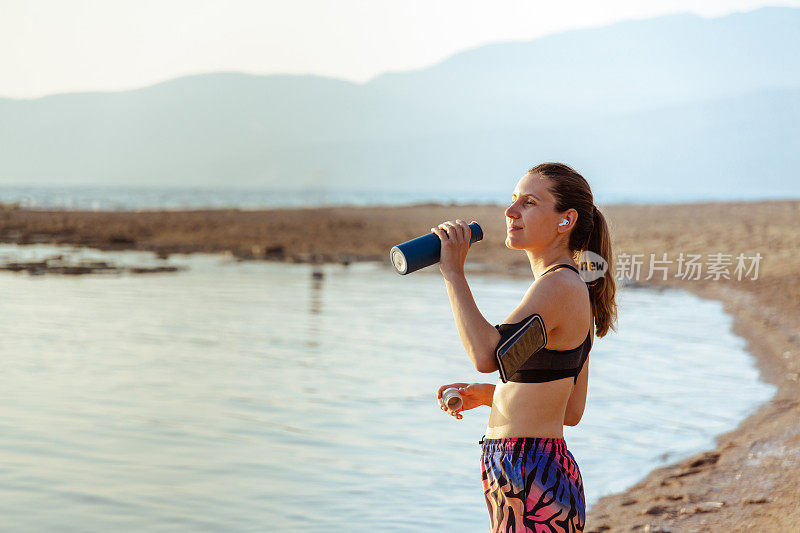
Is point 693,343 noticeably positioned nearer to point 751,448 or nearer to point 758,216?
point 751,448

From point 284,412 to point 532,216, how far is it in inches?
211

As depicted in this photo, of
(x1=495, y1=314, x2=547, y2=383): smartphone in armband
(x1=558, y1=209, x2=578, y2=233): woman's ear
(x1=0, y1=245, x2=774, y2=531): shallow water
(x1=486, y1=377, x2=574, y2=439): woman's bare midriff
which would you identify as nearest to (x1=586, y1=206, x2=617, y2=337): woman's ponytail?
(x1=558, y1=209, x2=578, y2=233): woman's ear

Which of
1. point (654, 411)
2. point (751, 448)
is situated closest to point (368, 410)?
point (654, 411)

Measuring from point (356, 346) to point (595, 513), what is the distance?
5.37m

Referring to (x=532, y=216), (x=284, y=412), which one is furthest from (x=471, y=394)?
(x=284, y=412)

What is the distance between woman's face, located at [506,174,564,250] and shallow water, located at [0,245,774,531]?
3155 mm

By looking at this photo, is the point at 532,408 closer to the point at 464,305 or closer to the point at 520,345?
the point at 520,345

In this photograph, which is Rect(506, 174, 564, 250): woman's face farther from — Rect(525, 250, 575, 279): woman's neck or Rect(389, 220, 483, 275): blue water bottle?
Rect(389, 220, 483, 275): blue water bottle

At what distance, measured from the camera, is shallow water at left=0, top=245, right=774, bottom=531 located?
5.65m

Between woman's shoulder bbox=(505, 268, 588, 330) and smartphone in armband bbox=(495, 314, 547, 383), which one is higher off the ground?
woman's shoulder bbox=(505, 268, 588, 330)

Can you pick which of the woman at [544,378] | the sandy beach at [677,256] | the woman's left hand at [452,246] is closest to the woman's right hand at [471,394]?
the woman at [544,378]

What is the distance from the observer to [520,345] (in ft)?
7.94

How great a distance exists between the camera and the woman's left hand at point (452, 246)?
97.8 inches

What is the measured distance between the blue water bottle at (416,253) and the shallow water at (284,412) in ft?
10.6
